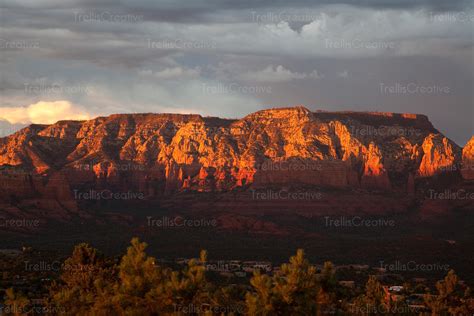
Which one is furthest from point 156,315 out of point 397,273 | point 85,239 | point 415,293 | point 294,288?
point 85,239

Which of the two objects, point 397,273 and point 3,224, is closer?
point 397,273

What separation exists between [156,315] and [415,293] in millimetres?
49425

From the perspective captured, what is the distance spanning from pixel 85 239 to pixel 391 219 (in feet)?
215

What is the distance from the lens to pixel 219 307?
173 ft

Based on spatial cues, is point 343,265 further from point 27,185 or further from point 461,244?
point 27,185

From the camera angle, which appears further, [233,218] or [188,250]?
[233,218]

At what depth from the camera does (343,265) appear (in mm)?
135500

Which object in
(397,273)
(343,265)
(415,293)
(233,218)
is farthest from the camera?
→ (233,218)

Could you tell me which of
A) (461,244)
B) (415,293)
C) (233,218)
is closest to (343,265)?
(461,244)

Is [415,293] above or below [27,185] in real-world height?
below

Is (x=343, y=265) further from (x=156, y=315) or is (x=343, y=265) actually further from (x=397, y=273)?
(x=156, y=315)

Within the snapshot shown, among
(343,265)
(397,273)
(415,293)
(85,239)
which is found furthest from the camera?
(85,239)

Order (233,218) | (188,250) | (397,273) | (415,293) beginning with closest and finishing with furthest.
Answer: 1. (415,293)
2. (397,273)
3. (188,250)
4. (233,218)

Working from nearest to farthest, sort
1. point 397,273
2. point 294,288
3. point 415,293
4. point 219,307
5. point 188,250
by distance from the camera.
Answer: point 294,288 → point 219,307 → point 415,293 → point 397,273 → point 188,250
